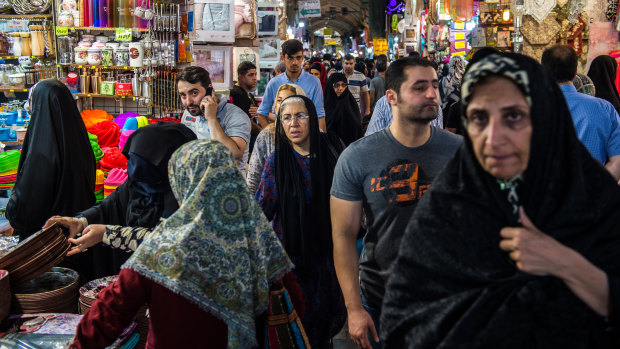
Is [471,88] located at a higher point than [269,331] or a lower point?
higher

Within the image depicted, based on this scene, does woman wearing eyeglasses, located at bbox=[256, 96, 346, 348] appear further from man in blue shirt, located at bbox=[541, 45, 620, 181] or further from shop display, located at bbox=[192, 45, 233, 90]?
shop display, located at bbox=[192, 45, 233, 90]

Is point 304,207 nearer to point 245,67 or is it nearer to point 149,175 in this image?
point 149,175

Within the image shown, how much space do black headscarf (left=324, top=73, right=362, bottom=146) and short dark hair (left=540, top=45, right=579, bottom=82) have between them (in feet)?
14.2

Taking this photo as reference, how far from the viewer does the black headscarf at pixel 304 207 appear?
3.34 m

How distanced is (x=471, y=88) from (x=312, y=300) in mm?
2121

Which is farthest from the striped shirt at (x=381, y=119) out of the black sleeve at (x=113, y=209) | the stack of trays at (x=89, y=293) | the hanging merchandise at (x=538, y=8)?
the hanging merchandise at (x=538, y=8)

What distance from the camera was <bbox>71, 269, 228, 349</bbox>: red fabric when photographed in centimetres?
198

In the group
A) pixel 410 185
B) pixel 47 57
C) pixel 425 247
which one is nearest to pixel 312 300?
pixel 410 185

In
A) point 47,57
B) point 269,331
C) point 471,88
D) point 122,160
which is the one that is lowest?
point 269,331

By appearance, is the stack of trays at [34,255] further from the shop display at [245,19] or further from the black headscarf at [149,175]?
the shop display at [245,19]

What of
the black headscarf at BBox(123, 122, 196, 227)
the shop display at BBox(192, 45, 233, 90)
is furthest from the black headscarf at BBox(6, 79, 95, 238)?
the shop display at BBox(192, 45, 233, 90)

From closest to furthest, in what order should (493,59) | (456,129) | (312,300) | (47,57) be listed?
1. (493,59)
2. (312,300)
3. (456,129)
4. (47,57)

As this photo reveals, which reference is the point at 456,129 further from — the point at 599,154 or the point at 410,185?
the point at 410,185

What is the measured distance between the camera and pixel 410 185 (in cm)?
227
